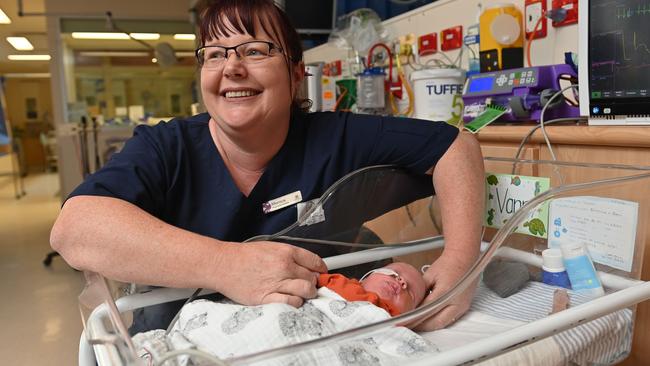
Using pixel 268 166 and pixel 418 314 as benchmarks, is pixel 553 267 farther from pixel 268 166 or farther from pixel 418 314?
pixel 268 166

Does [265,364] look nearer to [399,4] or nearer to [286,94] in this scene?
[286,94]

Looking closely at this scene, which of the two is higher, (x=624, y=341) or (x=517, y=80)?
(x=517, y=80)

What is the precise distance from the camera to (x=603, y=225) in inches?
41.0

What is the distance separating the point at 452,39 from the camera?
2314 mm

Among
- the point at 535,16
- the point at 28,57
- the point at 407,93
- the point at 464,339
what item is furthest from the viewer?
the point at 28,57

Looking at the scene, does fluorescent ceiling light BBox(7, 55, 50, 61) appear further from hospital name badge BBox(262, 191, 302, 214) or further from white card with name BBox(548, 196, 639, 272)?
white card with name BBox(548, 196, 639, 272)

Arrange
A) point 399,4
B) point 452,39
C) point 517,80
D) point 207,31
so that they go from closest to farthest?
point 207,31 → point 517,80 → point 452,39 → point 399,4

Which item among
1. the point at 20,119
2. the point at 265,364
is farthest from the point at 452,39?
the point at 20,119

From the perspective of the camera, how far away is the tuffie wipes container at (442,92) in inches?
82.0

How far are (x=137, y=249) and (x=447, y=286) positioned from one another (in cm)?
58

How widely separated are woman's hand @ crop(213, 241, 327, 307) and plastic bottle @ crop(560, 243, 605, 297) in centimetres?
50

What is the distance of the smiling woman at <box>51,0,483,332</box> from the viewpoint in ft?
3.08

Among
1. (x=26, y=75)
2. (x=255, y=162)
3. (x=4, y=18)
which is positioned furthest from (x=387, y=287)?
(x=26, y=75)

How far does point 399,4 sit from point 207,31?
6.66ft
